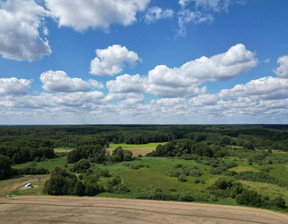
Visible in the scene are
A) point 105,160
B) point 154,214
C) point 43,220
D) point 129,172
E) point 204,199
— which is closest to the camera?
point 43,220

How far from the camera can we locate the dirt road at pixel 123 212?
101ft

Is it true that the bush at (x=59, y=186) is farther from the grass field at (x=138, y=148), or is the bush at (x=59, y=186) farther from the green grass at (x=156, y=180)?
the grass field at (x=138, y=148)

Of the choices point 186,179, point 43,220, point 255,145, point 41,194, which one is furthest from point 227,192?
point 255,145

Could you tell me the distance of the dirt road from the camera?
1212 inches

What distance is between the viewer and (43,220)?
30.9 m

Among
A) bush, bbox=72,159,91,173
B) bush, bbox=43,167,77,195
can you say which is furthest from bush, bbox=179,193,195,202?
bush, bbox=72,159,91,173

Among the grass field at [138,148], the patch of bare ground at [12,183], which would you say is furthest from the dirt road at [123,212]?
the grass field at [138,148]

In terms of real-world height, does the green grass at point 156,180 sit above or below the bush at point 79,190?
below

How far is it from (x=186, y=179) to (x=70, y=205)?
115ft

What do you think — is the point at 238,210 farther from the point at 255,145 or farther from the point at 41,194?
the point at 255,145

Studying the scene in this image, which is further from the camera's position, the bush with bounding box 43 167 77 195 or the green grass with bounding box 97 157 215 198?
the green grass with bounding box 97 157 215 198

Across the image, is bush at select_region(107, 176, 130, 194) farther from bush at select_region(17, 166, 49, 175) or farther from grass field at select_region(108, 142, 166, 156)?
grass field at select_region(108, 142, 166, 156)

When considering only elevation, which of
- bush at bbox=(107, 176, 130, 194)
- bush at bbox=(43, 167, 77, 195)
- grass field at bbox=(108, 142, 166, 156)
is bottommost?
grass field at bbox=(108, 142, 166, 156)

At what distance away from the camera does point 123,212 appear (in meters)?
33.8
